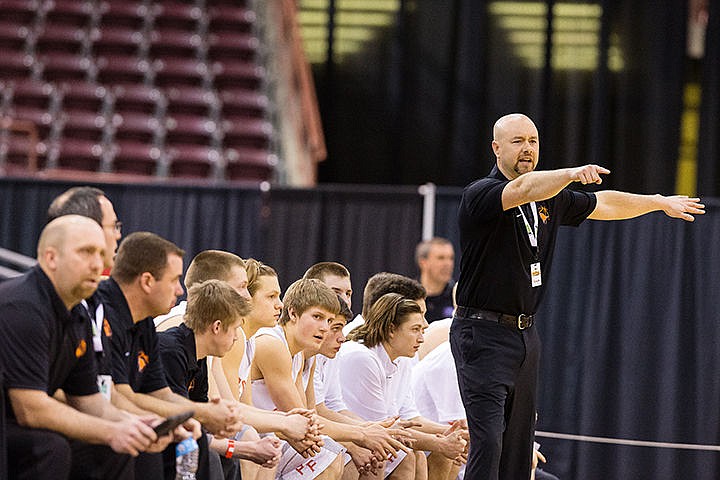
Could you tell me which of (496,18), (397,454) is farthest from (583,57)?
(397,454)

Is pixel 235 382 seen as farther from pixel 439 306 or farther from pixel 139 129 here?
pixel 139 129

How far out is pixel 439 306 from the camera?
7996mm

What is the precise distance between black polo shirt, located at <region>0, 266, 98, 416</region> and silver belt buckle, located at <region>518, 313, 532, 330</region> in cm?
176

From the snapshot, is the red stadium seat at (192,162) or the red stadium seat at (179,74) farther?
the red stadium seat at (179,74)

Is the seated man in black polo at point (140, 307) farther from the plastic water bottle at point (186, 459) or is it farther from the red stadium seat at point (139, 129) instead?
the red stadium seat at point (139, 129)

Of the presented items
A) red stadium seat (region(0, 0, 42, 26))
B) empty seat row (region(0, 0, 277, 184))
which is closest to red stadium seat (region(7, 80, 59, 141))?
empty seat row (region(0, 0, 277, 184))

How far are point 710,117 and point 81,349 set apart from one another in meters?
9.69

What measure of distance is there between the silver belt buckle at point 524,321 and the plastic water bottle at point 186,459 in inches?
54.1

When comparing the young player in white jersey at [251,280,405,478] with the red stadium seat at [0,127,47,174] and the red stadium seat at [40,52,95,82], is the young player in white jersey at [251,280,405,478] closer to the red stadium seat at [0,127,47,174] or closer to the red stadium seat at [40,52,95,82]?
the red stadium seat at [0,127,47,174]

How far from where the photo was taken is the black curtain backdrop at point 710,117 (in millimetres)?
11789

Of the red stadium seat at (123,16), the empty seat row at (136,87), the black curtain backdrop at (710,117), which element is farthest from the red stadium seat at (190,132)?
the black curtain backdrop at (710,117)

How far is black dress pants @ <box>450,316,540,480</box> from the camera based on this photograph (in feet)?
14.1

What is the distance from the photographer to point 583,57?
1269 cm

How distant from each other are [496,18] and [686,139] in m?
2.76
